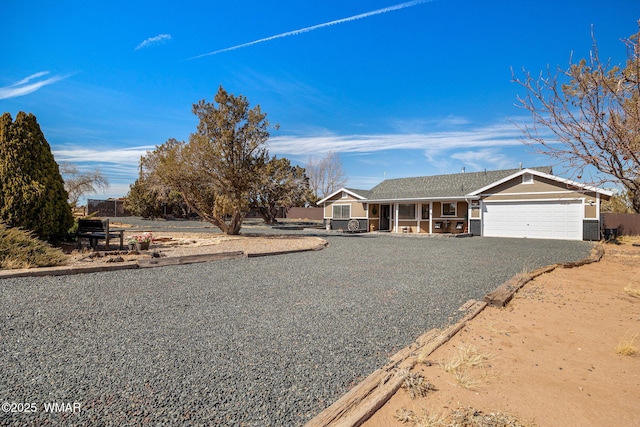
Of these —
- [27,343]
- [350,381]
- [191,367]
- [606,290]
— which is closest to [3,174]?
[27,343]

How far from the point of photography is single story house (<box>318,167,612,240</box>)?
17641mm

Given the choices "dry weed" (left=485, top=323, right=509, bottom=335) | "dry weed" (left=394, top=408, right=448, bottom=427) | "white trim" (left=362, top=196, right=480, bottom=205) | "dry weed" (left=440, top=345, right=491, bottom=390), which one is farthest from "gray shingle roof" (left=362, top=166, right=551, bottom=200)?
"dry weed" (left=394, top=408, right=448, bottom=427)

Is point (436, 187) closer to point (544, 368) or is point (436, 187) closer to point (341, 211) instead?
point (341, 211)

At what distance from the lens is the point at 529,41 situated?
364 inches

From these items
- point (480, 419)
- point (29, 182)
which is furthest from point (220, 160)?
point (480, 419)

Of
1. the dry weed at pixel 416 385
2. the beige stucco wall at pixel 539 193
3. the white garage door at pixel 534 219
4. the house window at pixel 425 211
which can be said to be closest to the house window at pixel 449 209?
the house window at pixel 425 211

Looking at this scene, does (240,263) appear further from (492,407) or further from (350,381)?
(492,407)

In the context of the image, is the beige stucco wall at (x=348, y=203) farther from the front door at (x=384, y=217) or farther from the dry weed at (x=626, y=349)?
the dry weed at (x=626, y=349)

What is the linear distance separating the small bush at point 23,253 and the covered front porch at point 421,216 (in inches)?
779

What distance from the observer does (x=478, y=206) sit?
815 inches

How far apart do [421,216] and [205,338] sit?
2151 centimetres

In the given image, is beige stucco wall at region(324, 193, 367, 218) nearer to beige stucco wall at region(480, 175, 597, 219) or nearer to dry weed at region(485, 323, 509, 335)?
beige stucco wall at region(480, 175, 597, 219)

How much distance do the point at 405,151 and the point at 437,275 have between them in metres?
26.6

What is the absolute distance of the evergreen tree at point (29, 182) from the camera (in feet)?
28.6
